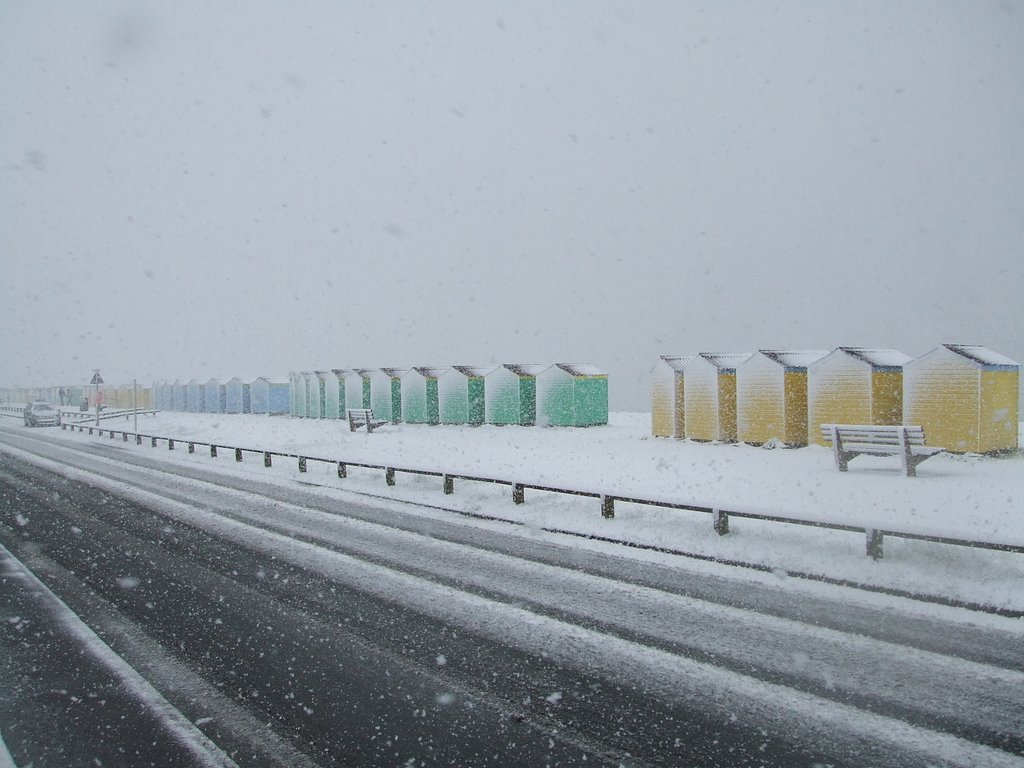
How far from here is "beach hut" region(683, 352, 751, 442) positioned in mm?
24969

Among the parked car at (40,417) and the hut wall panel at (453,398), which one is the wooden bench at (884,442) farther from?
the parked car at (40,417)

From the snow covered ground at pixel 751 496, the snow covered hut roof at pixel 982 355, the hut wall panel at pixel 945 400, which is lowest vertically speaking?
the snow covered ground at pixel 751 496

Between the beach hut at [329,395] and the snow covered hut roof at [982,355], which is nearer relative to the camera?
the snow covered hut roof at [982,355]

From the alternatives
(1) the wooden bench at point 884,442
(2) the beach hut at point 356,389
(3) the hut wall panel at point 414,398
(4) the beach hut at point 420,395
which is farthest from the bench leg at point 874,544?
(2) the beach hut at point 356,389

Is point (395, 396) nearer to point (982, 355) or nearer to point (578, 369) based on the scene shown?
point (578, 369)

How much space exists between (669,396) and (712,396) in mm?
2145

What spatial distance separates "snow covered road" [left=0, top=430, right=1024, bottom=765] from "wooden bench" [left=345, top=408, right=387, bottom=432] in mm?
19908

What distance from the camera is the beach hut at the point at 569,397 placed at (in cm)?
3369

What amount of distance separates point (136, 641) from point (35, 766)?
196cm

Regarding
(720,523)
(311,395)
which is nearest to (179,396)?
A: (311,395)

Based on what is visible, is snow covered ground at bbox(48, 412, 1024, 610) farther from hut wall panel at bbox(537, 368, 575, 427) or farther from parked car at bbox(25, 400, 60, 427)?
parked car at bbox(25, 400, 60, 427)

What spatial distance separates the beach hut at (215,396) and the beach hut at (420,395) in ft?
89.3

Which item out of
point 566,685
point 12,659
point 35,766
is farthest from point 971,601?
point 12,659

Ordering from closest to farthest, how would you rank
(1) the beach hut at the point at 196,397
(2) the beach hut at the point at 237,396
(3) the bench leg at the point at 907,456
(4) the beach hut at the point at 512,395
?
1. (3) the bench leg at the point at 907,456
2. (4) the beach hut at the point at 512,395
3. (2) the beach hut at the point at 237,396
4. (1) the beach hut at the point at 196,397
